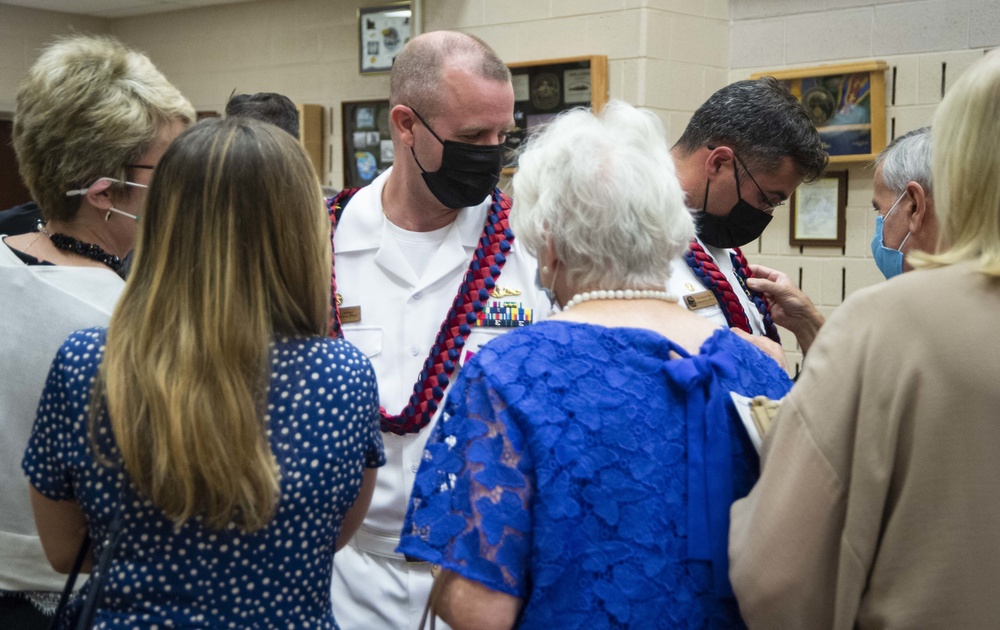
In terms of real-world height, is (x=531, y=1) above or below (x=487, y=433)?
above

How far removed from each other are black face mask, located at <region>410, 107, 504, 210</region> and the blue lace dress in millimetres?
886

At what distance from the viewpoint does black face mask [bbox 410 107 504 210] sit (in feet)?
7.14

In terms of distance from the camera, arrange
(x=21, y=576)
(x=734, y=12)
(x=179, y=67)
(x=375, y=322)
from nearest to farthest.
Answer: (x=21, y=576) → (x=375, y=322) → (x=734, y=12) → (x=179, y=67)

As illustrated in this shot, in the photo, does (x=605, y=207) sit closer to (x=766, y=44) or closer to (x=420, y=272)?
(x=420, y=272)

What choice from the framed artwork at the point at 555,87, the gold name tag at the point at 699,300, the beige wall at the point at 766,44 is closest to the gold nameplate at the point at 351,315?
the gold name tag at the point at 699,300

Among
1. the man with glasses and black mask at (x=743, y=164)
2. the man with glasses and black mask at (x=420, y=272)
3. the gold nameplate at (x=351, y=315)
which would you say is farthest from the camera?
the man with glasses and black mask at (x=743, y=164)

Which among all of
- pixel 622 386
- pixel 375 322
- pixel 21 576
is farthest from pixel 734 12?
pixel 21 576

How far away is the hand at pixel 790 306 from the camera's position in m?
2.36

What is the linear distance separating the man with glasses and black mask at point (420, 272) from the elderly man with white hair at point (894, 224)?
2.08 ft

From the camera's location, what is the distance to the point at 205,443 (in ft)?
4.10

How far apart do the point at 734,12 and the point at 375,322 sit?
2.90m

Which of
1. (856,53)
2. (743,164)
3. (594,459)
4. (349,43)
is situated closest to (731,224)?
(743,164)

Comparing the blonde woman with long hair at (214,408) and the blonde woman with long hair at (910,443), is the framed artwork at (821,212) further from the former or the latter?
the blonde woman with long hair at (214,408)

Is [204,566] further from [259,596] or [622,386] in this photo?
[622,386]
